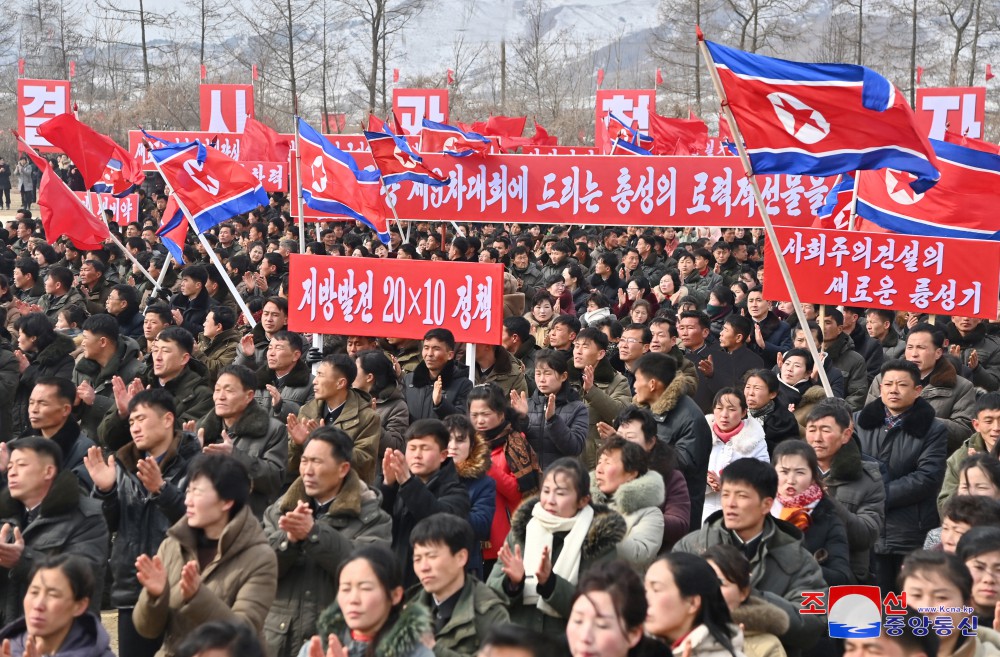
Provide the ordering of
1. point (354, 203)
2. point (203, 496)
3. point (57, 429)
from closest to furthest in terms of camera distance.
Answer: point (203, 496) → point (57, 429) → point (354, 203)

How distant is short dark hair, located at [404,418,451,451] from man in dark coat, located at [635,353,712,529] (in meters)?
1.19

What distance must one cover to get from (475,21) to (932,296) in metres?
101

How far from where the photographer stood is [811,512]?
16.1 ft

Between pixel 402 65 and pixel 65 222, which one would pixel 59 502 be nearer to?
pixel 65 222

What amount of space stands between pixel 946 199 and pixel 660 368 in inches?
155

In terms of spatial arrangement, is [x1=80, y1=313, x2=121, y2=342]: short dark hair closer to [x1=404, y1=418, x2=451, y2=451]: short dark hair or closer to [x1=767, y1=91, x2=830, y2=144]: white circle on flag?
[x1=404, y1=418, x2=451, y2=451]: short dark hair

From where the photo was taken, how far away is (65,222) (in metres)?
11.4

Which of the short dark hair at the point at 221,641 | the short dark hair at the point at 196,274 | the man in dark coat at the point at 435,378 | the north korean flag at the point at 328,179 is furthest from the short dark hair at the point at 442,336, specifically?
the north korean flag at the point at 328,179

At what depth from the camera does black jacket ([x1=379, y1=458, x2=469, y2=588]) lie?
496cm

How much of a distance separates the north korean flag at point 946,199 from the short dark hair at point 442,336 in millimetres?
3633

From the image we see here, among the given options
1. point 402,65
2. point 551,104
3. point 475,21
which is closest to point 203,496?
point 551,104

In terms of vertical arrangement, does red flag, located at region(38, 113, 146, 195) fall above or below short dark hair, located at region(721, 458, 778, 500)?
above

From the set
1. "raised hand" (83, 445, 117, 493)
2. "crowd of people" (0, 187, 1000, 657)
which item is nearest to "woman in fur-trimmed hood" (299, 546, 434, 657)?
"crowd of people" (0, 187, 1000, 657)

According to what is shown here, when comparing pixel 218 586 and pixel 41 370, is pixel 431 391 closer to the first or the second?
pixel 41 370
